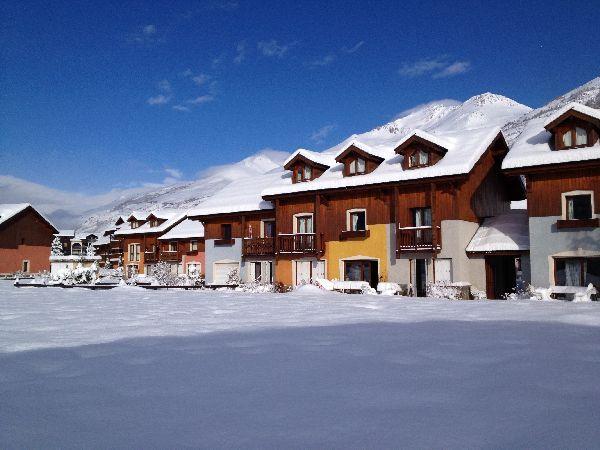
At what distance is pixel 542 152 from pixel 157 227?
1487 inches

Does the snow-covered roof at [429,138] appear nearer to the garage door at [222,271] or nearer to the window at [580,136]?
the window at [580,136]

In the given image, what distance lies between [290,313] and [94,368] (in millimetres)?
6308

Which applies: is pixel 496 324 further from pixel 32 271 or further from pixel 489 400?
pixel 32 271

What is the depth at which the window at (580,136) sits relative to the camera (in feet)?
63.3

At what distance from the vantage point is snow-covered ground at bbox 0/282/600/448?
3369mm

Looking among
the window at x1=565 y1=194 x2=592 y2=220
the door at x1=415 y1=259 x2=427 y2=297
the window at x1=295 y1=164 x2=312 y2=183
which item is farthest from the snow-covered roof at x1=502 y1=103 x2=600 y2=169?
the window at x1=295 y1=164 x2=312 y2=183

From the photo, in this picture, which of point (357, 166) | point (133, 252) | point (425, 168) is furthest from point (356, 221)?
point (133, 252)

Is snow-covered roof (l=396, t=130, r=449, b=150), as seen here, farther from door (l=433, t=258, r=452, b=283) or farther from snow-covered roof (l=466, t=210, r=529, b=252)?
door (l=433, t=258, r=452, b=283)

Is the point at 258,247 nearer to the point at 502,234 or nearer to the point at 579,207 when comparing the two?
the point at 502,234

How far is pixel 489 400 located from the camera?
13.5 ft

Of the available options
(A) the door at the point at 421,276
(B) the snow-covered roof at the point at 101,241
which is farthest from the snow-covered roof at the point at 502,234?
(B) the snow-covered roof at the point at 101,241

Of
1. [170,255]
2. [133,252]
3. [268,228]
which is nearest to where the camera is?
[268,228]

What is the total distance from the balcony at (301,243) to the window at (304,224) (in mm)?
551

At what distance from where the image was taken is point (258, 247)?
2875 cm
